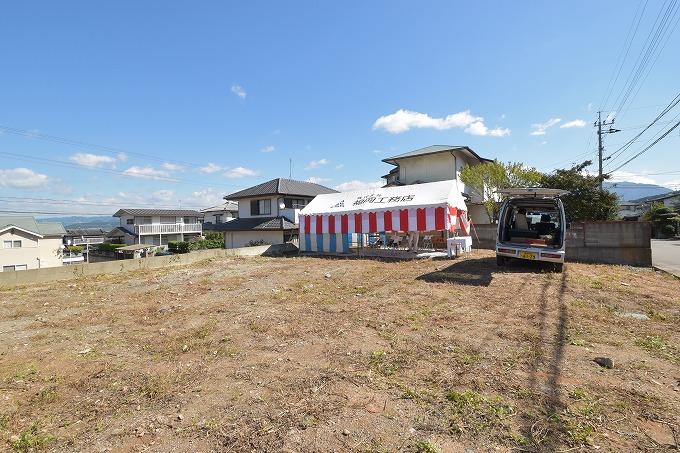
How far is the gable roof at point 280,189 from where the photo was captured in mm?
21922

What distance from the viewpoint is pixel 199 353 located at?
3.96 metres

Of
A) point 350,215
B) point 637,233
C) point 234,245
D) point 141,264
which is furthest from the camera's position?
point 234,245

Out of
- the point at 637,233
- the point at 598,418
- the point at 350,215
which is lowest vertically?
the point at 598,418

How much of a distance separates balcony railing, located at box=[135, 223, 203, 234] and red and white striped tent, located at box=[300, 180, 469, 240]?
2309cm

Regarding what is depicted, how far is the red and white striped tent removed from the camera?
12.5 metres

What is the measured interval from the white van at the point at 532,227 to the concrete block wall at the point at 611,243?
1855mm

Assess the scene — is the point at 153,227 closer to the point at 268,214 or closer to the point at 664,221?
the point at 268,214

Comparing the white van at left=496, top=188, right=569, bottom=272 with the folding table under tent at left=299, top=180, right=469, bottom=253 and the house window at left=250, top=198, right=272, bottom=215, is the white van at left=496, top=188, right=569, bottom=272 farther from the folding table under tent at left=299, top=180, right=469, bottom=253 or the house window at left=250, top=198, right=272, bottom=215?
the house window at left=250, top=198, right=272, bottom=215

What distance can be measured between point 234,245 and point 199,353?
20.4 metres

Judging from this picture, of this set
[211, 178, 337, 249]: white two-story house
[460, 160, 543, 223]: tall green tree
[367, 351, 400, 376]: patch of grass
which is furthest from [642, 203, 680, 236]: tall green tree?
[367, 351, 400, 376]: patch of grass

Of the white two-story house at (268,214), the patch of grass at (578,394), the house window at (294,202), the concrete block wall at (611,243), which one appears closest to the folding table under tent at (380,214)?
the concrete block wall at (611,243)

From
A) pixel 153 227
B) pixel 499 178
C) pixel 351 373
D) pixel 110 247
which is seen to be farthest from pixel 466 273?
pixel 110 247

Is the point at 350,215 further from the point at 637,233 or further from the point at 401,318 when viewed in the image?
the point at 637,233

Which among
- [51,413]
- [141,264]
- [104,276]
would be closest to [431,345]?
[51,413]
